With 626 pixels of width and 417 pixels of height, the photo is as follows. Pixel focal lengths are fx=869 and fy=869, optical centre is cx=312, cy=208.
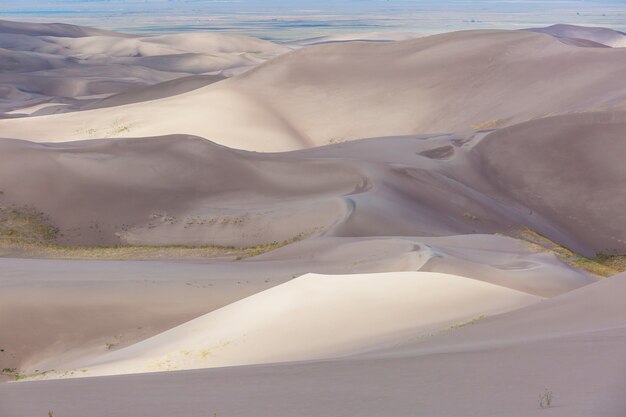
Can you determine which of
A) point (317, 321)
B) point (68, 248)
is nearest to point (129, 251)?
point (68, 248)

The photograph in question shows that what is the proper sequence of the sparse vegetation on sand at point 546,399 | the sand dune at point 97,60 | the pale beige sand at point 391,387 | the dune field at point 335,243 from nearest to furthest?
the sparse vegetation on sand at point 546,399 → the pale beige sand at point 391,387 → the dune field at point 335,243 → the sand dune at point 97,60

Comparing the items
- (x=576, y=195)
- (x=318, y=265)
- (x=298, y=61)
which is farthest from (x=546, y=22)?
(x=318, y=265)

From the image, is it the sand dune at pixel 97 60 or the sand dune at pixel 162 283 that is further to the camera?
the sand dune at pixel 97 60

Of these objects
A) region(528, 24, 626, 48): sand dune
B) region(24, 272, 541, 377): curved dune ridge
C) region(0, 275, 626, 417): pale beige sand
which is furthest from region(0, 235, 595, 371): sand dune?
region(528, 24, 626, 48): sand dune

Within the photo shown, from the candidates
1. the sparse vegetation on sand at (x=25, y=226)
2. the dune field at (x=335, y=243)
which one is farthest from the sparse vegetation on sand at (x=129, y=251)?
the sparse vegetation on sand at (x=25, y=226)

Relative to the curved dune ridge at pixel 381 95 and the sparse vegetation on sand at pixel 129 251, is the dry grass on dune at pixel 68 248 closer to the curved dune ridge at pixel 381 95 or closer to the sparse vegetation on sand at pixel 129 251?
the sparse vegetation on sand at pixel 129 251
